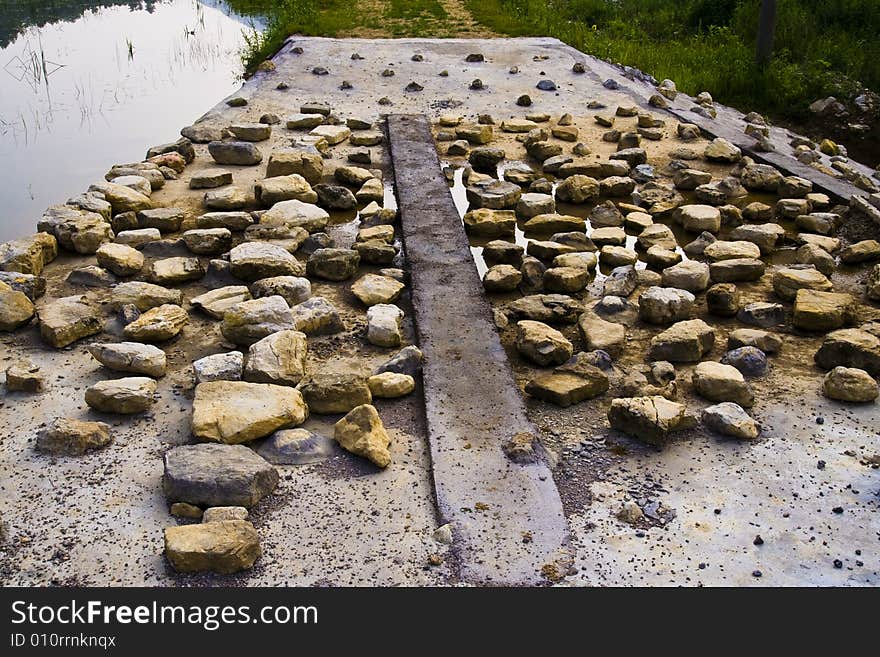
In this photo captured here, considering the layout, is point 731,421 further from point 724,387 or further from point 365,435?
point 365,435

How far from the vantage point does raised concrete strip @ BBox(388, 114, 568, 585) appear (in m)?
2.89

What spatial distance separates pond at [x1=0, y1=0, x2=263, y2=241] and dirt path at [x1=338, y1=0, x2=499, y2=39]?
1.92 metres

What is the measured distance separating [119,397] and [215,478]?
2.43ft

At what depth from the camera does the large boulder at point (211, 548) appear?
2750mm

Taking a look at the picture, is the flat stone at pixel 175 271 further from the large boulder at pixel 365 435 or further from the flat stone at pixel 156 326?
the large boulder at pixel 365 435

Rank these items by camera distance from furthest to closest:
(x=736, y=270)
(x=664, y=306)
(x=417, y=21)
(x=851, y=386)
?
1. (x=417, y=21)
2. (x=736, y=270)
3. (x=664, y=306)
4. (x=851, y=386)

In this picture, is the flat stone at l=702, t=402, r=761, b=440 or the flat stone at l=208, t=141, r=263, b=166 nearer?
the flat stone at l=702, t=402, r=761, b=440

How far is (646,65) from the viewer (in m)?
11.3

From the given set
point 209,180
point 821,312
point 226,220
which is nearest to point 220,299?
point 226,220

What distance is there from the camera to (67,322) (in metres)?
4.14

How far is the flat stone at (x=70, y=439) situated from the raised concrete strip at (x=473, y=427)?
1.21 meters

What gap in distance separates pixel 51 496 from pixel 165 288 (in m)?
1.73

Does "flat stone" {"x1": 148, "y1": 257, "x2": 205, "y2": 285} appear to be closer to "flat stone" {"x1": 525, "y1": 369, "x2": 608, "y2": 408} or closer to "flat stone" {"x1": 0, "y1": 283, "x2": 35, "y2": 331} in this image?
"flat stone" {"x1": 0, "y1": 283, "x2": 35, "y2": 331}

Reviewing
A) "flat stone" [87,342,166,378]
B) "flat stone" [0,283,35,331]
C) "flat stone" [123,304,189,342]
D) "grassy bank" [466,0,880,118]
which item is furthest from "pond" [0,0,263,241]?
"grassy bank" [466,0,880,118]
